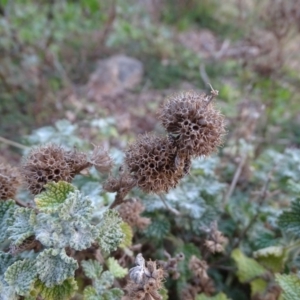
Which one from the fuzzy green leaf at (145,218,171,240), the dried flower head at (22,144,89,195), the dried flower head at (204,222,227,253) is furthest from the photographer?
the fuzzy green leaf at (145,218,171,240)

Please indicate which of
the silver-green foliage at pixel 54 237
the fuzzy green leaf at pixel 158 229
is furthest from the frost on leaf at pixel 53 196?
the fuzzy green leaf at pixel 158 229

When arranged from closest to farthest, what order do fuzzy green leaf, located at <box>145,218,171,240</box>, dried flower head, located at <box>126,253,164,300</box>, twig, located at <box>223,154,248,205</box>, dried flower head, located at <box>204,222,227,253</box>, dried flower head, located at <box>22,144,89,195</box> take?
dried flower head, located at <box>126,253,164,300</box>, dried flower head, located at <box>22,144,89,195</box>, dried flower head, located at <box>204,222,227,253</box>, fuzzy green leaf, located at <box>145,218,171,240</box>, twig, located at <box>223,154,248,205</box>

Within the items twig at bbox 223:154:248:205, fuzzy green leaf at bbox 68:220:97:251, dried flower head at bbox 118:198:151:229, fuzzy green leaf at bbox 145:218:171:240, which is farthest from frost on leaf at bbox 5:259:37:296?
twig at bbox 223:154:248:205

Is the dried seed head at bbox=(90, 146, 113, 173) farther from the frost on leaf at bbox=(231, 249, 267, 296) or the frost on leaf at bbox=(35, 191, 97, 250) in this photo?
the frost on leaf at bbox=(231, 249, 267, 296)

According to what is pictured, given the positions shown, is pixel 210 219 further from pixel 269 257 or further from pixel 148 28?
pixel 148 28

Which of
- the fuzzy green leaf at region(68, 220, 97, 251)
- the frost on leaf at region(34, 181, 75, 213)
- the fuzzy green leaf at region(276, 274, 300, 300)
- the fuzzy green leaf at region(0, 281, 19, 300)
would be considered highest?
the frost on leaf at region(34, 181, 75, 213)

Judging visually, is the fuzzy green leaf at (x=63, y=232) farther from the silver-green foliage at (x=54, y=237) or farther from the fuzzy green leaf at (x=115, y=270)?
the fuzzy green leaf at (x=115, y=270)

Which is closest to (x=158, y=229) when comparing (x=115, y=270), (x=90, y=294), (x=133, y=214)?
(x=133, y=214)
